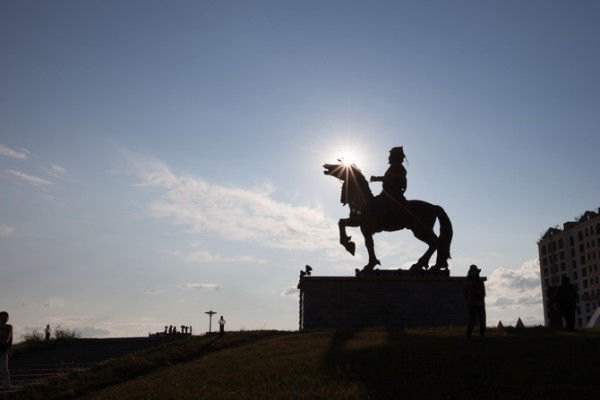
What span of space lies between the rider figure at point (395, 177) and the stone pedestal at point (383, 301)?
12.7ft

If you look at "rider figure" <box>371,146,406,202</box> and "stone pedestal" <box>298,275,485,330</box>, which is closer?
"stone pedestal" <box>298,275,485,330</box>

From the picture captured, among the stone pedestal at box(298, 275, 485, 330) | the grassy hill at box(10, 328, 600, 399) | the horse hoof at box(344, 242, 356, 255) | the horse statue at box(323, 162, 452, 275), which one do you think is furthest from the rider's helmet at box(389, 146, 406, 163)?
the grassy hill at box(10, 328, 600, 399)

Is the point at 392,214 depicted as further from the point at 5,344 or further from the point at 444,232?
the point at 5,344

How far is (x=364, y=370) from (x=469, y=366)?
7.53 feet

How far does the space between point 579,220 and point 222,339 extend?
101286 millimetres

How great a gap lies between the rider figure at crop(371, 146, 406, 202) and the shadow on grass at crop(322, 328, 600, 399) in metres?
11.3

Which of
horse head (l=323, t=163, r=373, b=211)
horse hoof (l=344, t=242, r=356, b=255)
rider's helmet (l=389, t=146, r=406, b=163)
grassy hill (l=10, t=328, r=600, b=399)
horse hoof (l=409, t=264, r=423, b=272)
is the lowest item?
grassy hill (l=10, t=328, r=600, b=399)

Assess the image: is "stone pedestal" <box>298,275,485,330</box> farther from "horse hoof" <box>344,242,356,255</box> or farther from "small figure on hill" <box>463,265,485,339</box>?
"small figure on hill" <box>463,265,485,339</box>

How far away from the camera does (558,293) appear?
885 inches

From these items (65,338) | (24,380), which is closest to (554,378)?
(24,380)

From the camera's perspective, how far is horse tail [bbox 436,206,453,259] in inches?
1159

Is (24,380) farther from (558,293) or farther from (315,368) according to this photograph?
(558,293)

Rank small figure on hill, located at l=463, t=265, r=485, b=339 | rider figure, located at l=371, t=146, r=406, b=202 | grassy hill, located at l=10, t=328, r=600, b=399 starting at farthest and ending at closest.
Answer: rider figure, located at l=371, t=146, r=406, b=202, small figure on hill, located at l=463, t=265, r=485, b=339, grassy hill, located at l=10, t=328, r=600, b=399

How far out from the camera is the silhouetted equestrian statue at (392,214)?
2944 centimetres
